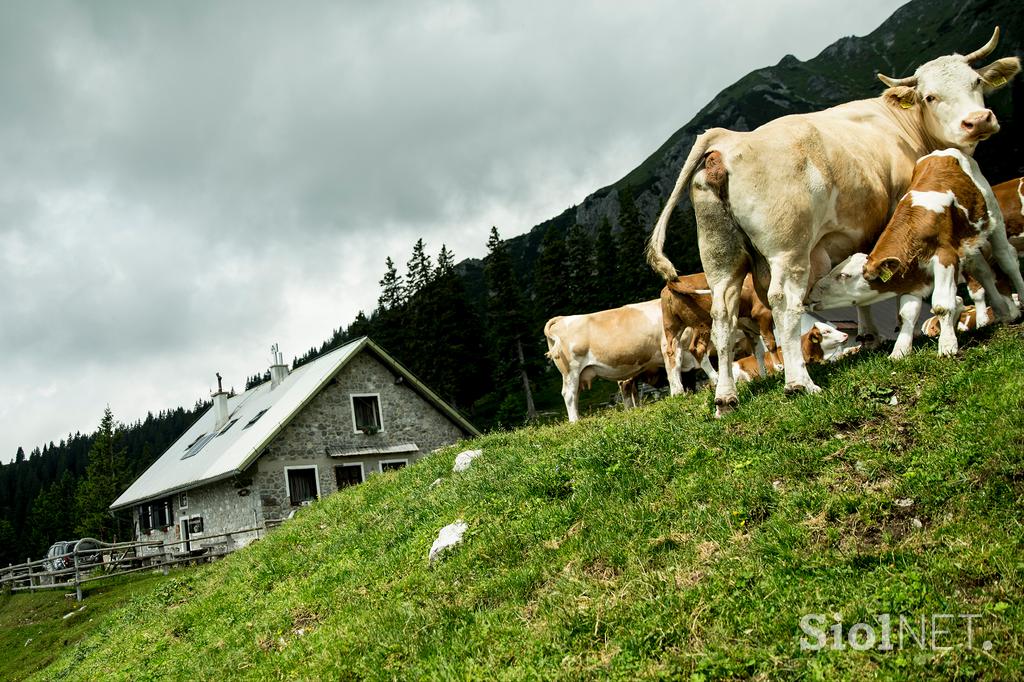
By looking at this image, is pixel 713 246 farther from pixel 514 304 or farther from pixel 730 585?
pixel 514 304

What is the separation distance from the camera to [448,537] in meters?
7.37

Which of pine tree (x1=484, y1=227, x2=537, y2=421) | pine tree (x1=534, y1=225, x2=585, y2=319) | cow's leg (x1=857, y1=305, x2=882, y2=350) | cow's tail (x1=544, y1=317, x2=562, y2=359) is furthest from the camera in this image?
pine tree (x1=534, y1=225, x2=585, y2=319)

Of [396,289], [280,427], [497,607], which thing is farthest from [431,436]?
[396,289]

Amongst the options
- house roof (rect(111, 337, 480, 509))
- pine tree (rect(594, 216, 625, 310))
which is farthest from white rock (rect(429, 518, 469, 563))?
pine tree (rect(594, 216, 625, 310))

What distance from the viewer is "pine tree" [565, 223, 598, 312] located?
60.8 meters

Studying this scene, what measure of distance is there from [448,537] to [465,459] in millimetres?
3623

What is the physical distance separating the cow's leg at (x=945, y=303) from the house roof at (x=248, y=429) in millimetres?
21540

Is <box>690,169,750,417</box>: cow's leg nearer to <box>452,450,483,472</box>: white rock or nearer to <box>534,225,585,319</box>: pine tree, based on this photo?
<box>452,450,483,472</box>: white rock

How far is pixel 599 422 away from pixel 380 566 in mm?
4010

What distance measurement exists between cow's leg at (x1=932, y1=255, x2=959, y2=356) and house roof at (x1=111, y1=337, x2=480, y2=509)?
848 inches

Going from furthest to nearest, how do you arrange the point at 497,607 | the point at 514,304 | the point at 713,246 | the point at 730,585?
1. the point at 514,304
2. the point at 713,246
3. the point at 497,607
4. the point at 730,585

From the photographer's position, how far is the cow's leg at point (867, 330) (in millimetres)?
8688

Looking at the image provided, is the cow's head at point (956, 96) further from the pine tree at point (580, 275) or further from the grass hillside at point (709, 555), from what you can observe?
the pine tree at point (580, 275)

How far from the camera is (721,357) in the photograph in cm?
760
